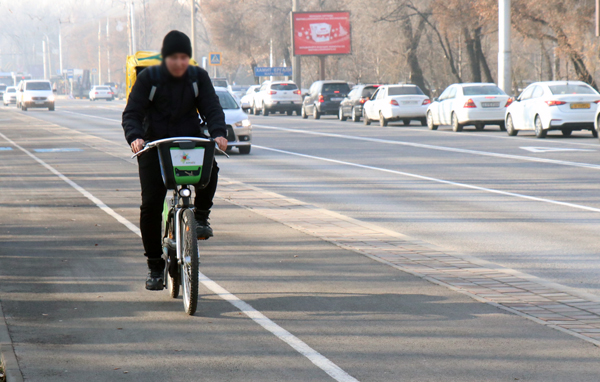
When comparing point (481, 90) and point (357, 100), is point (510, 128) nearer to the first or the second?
point (481, 90)

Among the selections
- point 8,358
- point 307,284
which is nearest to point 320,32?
point 307,284

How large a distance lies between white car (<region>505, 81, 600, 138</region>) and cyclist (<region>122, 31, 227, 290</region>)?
18.2 m

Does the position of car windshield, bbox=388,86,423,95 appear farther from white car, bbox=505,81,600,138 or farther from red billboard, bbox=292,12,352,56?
red billboard, bbox=292,12,352,56

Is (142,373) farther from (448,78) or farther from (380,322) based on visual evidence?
(448,78)

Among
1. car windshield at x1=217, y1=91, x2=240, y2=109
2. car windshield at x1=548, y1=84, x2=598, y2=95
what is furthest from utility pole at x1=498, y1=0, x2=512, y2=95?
car windshield at x1=217, y1=91, x2=240, y2=109

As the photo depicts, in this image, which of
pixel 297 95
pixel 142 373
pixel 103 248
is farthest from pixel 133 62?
pixel 297 95

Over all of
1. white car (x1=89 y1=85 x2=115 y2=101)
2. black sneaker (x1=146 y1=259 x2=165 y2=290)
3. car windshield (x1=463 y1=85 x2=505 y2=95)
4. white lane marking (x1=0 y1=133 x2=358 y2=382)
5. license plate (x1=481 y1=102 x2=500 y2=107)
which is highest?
white car (x1=89 y1=85 x2=115 y2=101)

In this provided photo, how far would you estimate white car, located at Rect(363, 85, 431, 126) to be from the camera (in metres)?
33.0

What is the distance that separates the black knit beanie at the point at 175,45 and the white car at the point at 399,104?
27.1 metres

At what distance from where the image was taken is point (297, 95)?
161ft

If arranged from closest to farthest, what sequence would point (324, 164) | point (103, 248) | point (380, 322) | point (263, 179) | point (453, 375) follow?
point (453, 375)
point (380, 322)
point (103, 248)
point (263, 179)
point (324, 164)

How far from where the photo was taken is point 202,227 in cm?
656

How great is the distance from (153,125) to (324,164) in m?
12.1

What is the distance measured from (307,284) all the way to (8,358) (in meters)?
2.63
